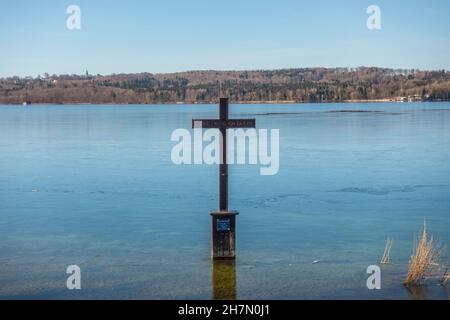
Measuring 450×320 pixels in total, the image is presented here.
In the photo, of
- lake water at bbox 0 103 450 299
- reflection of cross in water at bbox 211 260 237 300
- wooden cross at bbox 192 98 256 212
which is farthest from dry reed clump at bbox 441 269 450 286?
wooden cross at bbox 192 98 256 212

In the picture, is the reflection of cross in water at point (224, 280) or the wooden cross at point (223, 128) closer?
the reflection of cross in water at point (224, 280)

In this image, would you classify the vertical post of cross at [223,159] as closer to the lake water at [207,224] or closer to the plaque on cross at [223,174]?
the plaque on cross at [223,174]

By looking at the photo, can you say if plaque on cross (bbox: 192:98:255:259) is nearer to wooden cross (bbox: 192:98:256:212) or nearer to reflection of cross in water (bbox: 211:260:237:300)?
wooden cross (bbox: 192:98:256:212)

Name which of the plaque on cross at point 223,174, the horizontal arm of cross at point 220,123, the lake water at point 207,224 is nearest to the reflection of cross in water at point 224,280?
the lake water at point 207,224

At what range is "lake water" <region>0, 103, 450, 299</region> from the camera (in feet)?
29.6

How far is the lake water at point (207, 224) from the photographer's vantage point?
29.6 feet

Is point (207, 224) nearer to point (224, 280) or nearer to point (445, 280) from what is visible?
point (224, 280)

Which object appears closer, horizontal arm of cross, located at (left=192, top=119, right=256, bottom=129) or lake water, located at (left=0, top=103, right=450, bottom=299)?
lake water, located at (left=0, top=103, right=450, bottom=299)

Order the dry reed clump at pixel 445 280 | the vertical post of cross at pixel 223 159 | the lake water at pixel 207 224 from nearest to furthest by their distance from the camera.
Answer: the dry reed clump at pixel 445 280
the lake water at pixel 207 224
the vertical post of cross at pixel 223 159

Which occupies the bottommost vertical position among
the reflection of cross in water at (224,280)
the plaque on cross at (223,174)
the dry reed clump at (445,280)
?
the reflection of cross in water at (224,280)

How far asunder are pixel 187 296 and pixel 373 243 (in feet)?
13.8

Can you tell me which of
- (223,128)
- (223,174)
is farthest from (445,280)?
(223,128)

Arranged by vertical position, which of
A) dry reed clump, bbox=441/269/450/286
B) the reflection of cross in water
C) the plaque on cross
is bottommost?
the reflection of cross in water
